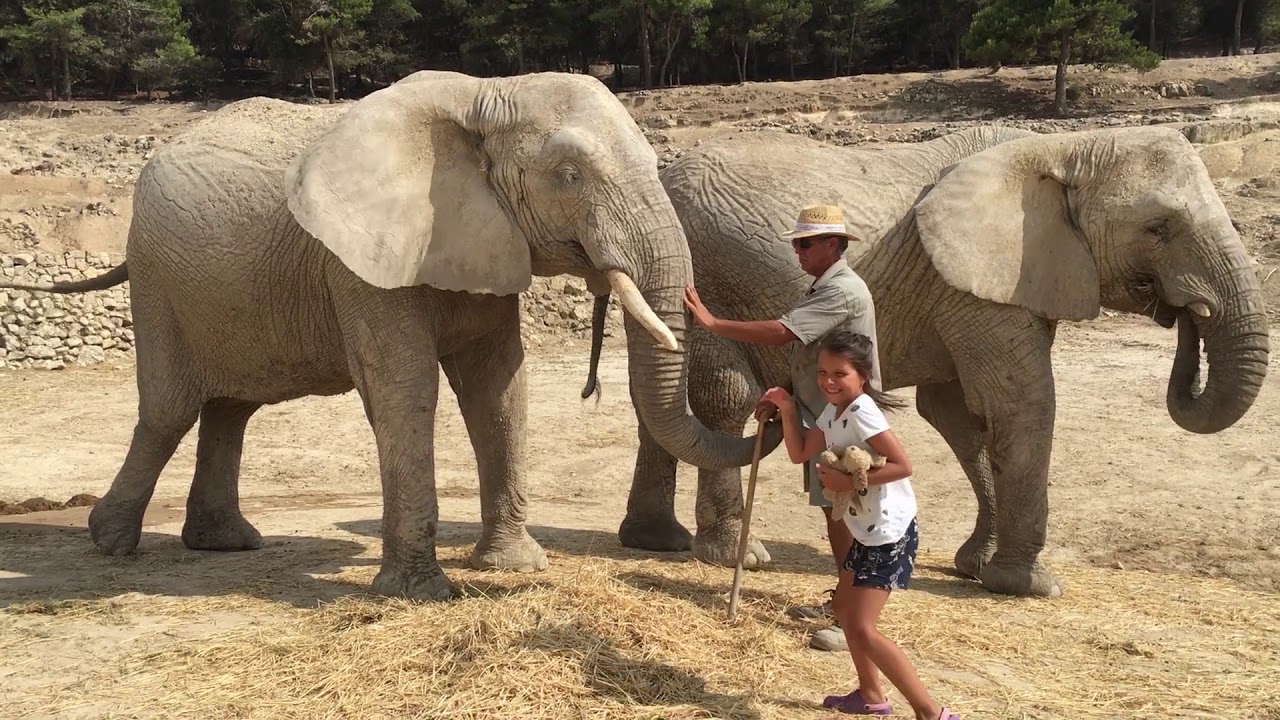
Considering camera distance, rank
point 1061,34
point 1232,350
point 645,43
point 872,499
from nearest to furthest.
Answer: point 872,499, point 1232,350, point 1061,34, point 645,43

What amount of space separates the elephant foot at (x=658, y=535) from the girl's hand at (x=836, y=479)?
351 centimetres

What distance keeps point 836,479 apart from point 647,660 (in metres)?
1.25

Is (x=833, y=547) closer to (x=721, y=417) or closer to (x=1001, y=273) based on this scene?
(x=721, y=417)

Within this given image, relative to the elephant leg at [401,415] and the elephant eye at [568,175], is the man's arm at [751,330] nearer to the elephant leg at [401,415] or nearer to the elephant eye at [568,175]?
the elephant eye at [568,175]

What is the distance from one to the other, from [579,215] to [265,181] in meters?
2.00

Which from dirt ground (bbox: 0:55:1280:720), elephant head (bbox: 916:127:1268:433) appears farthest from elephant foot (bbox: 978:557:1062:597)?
elephant head (bbox: 916:127:1268:433)

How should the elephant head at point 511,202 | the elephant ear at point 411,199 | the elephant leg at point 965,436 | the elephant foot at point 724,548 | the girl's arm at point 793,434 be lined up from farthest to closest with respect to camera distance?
the elephant leg at point 965,436 < the elephant foot at point 724,548 < the elephant ear at point 411,199 < the elephant head at point 511,202 < the girl's arm at point 793,434

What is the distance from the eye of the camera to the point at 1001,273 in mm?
6434

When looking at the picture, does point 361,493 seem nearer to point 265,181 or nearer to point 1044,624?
point 265,181

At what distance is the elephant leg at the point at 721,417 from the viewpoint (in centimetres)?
672

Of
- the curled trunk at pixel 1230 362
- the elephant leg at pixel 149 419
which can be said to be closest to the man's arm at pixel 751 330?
the curled trunk at pixel 1230 362

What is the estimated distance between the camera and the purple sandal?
439 cm

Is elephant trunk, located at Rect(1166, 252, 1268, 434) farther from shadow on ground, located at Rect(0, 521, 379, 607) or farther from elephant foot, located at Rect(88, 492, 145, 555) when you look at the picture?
elephant foot, located at Rect(88, 492, 145, 555)

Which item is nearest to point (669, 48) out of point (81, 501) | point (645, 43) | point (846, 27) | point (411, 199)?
point (645, 43)
